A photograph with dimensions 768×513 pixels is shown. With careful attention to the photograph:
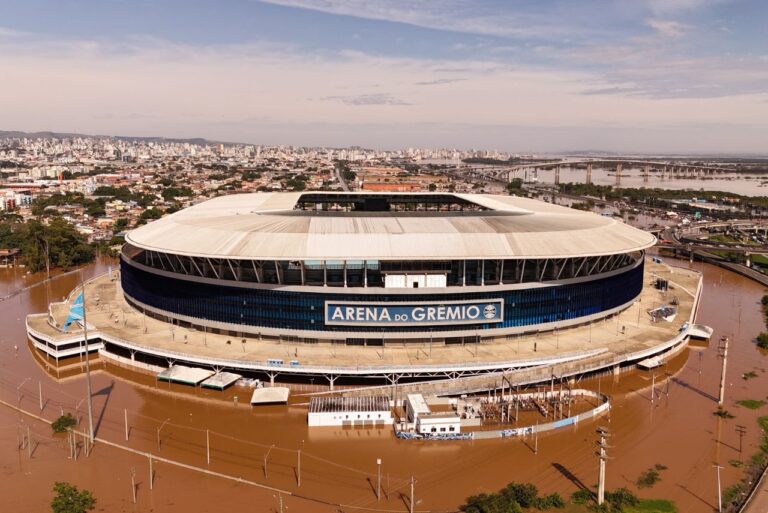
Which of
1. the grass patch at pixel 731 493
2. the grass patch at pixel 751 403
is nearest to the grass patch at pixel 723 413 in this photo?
the grass patch at pixel 751 403

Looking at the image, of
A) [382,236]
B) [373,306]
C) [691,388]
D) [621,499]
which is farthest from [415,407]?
[691,388]

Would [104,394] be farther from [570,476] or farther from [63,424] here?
[570,476]

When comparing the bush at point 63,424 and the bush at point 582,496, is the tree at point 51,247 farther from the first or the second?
the bush at point 582,496

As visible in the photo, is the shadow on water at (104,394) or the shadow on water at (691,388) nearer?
the shadow on water at (104,394)

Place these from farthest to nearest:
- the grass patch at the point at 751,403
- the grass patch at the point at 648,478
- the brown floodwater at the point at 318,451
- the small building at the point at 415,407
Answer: the grass patch at the point at 751,403 < the small building at the point at 415,407 < the grass patch at the point at 648,478 < the brown floodwater at the point at 318,451

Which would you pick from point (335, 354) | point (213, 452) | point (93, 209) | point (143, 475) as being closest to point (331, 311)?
point (335, 354)

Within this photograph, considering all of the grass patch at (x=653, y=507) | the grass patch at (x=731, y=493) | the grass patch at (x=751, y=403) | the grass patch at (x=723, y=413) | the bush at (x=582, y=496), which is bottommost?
the grass patch at (x=653, y=507)

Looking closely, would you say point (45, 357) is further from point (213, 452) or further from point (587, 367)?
point (587, 367)

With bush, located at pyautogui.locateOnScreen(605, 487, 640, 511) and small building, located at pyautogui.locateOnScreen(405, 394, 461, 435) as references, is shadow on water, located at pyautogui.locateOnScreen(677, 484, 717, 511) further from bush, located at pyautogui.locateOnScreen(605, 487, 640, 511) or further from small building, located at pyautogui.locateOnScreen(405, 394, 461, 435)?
small building, located at pyautogui.locateOnScreen(405, 394, 461, 435)
